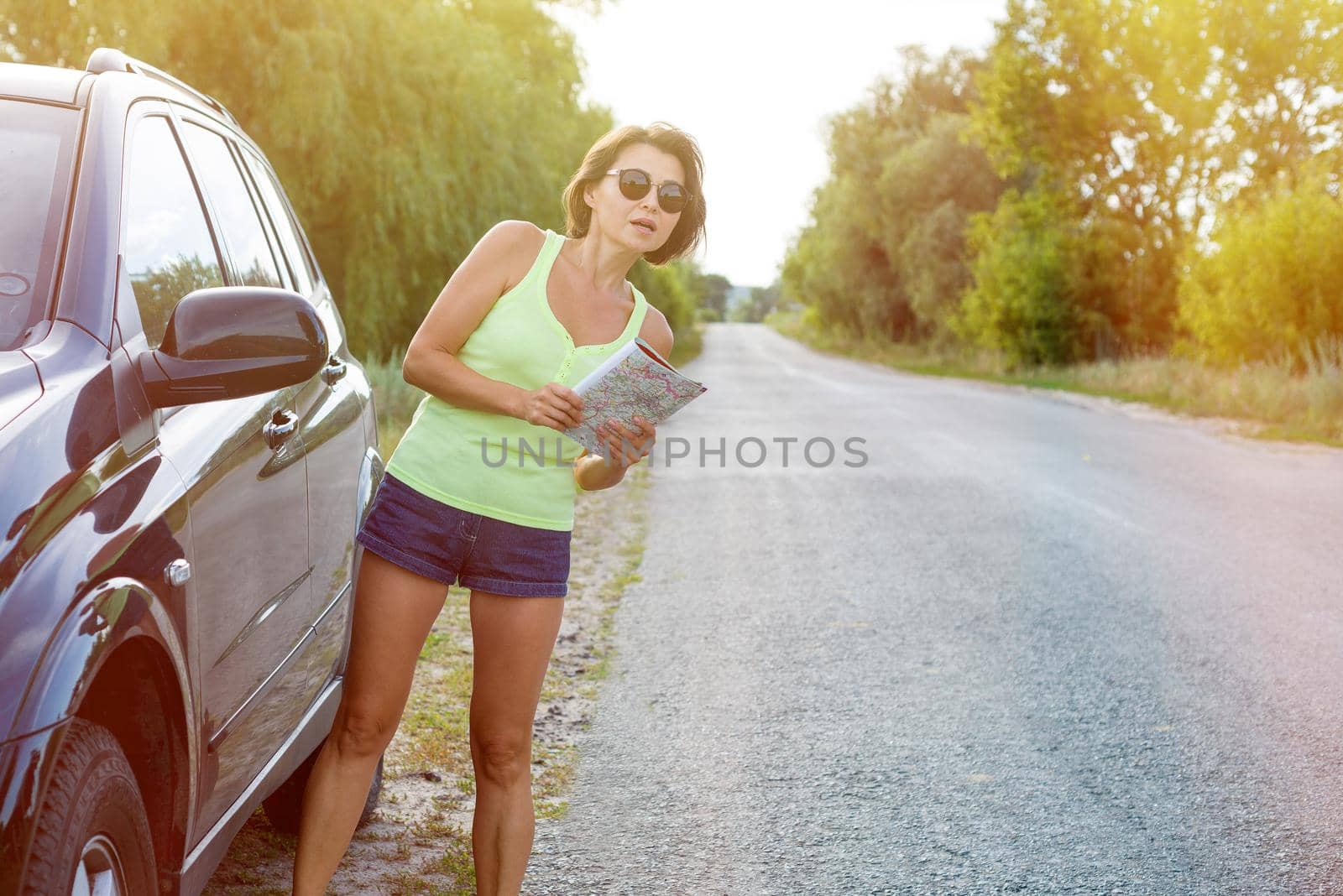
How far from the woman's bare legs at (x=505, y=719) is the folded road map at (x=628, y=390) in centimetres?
42

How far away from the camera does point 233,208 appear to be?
11.9 ft

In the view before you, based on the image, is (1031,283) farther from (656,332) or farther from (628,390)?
(628,390)

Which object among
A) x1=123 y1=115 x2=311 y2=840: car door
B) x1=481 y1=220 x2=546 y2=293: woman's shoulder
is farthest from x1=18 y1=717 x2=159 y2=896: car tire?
x1=481 y1=220 x2=546 y2=293: woman's shoulder

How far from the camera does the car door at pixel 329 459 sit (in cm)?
335

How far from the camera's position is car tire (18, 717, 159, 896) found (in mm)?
1796

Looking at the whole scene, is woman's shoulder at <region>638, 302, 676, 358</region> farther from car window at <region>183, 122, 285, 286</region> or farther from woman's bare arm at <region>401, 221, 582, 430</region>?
car window at <region>183, 122, 285, 286</region>

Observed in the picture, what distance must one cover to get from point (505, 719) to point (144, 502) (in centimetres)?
120

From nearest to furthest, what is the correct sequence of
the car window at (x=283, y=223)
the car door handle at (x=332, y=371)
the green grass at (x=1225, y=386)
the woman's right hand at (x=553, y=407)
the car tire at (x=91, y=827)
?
the car tire at (x=91, y=827) → the woman's right hand at (x=553, y=407) → the car door handle at (x=332, y=371) → the car window at (x=283, y=223) → the green grass at (x=1225, y=386)

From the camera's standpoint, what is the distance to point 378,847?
397 cm

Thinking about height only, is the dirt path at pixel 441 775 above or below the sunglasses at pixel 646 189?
below

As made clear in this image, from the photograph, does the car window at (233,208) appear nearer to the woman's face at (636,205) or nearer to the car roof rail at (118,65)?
the car roof rail at (118,65)

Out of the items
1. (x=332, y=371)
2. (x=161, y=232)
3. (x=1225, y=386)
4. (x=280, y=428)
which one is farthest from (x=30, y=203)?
(x=1225, y=386)

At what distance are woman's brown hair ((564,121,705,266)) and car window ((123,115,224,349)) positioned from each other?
867 mm

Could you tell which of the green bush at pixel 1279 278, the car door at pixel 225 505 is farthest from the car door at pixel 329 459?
the green bush at pixel 1279 278
